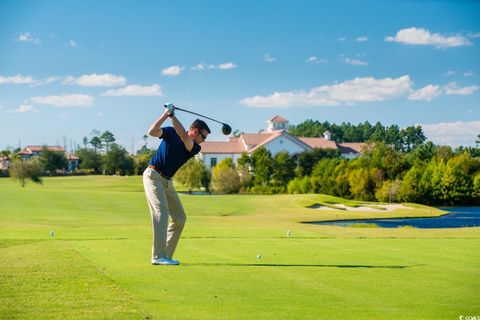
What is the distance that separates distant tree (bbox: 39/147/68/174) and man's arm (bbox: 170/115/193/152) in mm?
125340

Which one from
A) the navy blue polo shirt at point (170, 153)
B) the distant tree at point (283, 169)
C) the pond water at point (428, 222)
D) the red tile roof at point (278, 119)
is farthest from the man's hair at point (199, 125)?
the red tile roof at point (278, 119)

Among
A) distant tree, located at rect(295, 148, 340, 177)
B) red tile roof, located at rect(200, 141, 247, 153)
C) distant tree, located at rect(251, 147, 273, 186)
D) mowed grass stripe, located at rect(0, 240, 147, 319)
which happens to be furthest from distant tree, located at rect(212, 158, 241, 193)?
mowed grass stripe, located at rect(0, 240, 147, 319)

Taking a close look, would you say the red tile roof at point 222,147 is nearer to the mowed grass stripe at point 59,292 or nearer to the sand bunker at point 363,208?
the sand bunker at point 363,208

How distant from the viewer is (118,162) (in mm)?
131125

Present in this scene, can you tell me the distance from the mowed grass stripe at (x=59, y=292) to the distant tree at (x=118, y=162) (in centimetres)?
11911

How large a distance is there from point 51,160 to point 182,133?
130 m

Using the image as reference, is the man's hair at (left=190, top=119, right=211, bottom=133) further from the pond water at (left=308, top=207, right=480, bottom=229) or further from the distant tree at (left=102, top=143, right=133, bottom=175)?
the distant tree at (left=102, top=143, right=133, bottom=175)

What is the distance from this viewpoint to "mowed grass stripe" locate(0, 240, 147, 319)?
22.4ft

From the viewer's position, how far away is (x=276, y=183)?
313ft

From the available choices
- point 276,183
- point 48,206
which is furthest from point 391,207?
point 48,206

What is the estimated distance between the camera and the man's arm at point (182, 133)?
10352 millimetres

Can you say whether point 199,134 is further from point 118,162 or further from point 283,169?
point 118,162

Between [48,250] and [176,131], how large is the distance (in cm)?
464

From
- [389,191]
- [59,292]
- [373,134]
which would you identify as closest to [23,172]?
[389,191]
